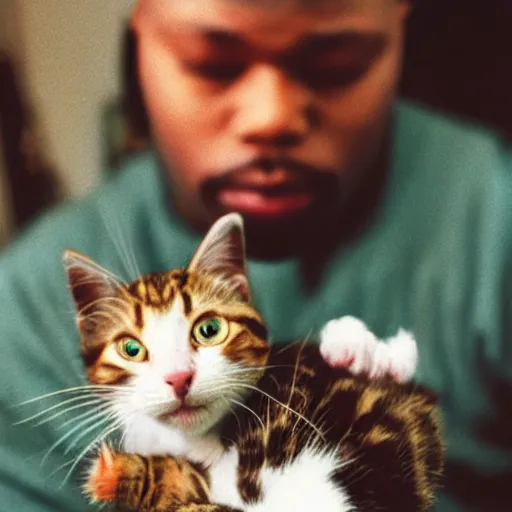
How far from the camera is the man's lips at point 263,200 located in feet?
2.41

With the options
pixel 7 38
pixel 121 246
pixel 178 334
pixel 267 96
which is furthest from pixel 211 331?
pixel 7 38

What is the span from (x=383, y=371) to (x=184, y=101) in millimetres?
364

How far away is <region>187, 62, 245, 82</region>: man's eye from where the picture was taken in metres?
0.71

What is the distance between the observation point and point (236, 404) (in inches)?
26.9

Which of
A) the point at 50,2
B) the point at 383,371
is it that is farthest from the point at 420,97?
the point at 50,2

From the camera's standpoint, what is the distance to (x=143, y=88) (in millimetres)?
760

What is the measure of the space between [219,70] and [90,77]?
158mm

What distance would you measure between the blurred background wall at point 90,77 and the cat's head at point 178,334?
0.12m

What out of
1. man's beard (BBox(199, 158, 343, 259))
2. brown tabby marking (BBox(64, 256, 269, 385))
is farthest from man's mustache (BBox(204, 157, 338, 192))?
brown tabby marking (BBox(64, 256, 269, 385))

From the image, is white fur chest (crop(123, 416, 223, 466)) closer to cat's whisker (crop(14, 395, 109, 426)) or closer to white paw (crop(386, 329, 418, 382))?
cat's whisker (crop(14, 395, 109, 426))

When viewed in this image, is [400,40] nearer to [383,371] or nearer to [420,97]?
[420,97]

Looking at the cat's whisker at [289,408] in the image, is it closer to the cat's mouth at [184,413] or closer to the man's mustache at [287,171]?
the cat's mouth at [184,413]

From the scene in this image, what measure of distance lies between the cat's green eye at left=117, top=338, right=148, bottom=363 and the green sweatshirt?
60mm

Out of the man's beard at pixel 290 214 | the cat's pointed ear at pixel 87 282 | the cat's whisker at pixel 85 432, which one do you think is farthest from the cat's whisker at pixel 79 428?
the man's beard at pixel 290 214
